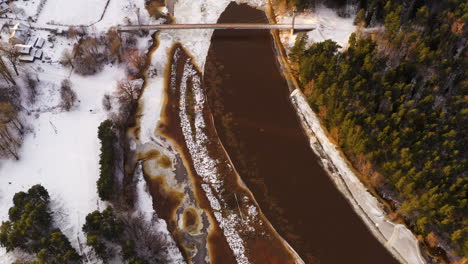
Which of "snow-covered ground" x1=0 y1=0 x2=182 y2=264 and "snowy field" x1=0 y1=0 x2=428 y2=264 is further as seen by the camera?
"snowy field" x1=0 y1=0 x2=428 y2=264

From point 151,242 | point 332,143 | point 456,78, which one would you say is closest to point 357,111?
point 332,143

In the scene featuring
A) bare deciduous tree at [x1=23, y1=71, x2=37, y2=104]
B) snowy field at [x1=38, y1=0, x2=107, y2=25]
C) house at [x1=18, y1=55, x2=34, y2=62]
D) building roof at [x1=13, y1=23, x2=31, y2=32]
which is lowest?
bare deciduous tree at [x1=23, y1=71, x2=37, y2=104]

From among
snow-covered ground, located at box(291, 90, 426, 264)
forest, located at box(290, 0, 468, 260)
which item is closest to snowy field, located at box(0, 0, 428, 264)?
snow-covered ground, located at box(291, 90, 426, 264)

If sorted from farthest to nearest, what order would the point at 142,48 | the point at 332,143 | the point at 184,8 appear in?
the point at 184,8 → the point at 142,48 → the point at 332,143

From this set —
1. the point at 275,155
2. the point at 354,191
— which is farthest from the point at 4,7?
the point at 354,191

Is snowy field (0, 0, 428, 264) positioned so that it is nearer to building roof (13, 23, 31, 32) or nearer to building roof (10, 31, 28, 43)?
building roof (13, 23, 31, 32)

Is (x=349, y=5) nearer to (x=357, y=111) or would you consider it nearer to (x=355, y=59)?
(x=355, y=59)

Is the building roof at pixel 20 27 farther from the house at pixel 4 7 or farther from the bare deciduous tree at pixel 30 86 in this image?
the bare deciduous tree at pixel 30 86
